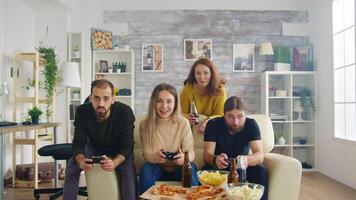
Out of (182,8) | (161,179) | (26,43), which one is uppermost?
(182,8)

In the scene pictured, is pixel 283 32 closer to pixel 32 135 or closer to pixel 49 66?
pixel 49 66

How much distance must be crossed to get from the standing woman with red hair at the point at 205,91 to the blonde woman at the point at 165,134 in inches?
16.4

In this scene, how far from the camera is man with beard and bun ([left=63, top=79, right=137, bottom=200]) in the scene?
250 cm

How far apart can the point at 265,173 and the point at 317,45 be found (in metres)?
3.71

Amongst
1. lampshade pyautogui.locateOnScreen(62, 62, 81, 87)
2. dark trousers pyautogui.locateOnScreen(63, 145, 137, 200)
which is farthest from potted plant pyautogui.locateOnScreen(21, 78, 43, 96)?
dark trousers pyautogui.locateOnScreen(63, 145, 137, 200)

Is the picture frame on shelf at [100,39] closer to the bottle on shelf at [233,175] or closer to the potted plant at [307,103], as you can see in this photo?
the potted plant at [307,103]

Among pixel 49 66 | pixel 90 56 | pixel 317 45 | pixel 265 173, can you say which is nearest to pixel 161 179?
pixel 265 173

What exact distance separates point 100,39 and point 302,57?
3062 millimetres

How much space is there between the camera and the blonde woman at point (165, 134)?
102 inches

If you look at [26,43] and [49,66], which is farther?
[26,43]

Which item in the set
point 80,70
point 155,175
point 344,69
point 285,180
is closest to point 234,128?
point 285,180

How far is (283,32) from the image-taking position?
19.6ft

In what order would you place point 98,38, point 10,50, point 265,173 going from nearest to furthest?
1. point 265,173
2. point 10,50
3. point 98,38

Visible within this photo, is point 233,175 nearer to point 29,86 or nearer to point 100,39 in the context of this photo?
point 29,86
